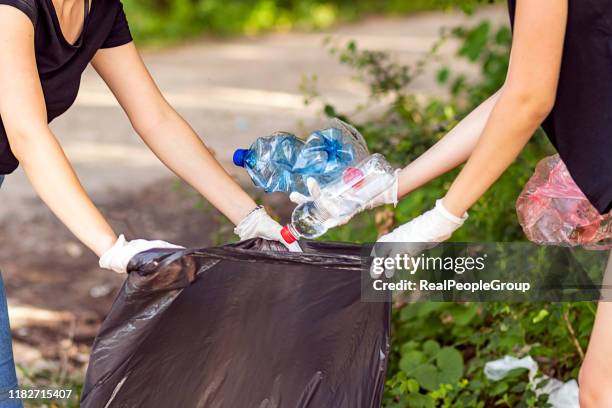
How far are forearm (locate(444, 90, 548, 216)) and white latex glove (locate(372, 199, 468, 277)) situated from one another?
23mm

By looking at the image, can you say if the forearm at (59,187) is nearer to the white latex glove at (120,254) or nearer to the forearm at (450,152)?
the white latex glove at (120,254)

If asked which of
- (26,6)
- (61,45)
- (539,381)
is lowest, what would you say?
(539,381)

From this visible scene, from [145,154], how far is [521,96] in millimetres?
5752

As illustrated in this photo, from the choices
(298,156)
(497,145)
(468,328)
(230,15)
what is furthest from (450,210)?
(230,15)

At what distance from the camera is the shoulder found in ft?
8.07

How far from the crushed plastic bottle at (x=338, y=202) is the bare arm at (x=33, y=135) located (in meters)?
0.52

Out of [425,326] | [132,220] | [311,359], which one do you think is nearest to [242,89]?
[132,220]

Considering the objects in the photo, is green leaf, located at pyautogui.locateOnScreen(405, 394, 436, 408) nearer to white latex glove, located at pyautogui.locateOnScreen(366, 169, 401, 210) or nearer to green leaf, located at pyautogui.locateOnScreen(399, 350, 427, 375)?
green leaf, located at pyautogui.locateOnScreen(399, 350, 427, 375)

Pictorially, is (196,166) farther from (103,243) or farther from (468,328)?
(468,328)

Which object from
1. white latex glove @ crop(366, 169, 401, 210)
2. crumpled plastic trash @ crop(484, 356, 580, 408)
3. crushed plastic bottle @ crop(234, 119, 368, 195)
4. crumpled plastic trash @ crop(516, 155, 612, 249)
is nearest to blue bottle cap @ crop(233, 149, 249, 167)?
crushed plastic bottle @ crop(234, 119, 368, 195)

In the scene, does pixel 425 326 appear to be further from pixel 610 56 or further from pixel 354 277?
pixel 610 56

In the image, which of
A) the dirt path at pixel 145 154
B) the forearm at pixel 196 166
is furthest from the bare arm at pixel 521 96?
the dirt path at pixel 145 154

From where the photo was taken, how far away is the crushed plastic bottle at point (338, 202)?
107 inches

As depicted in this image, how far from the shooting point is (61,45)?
104 inches
